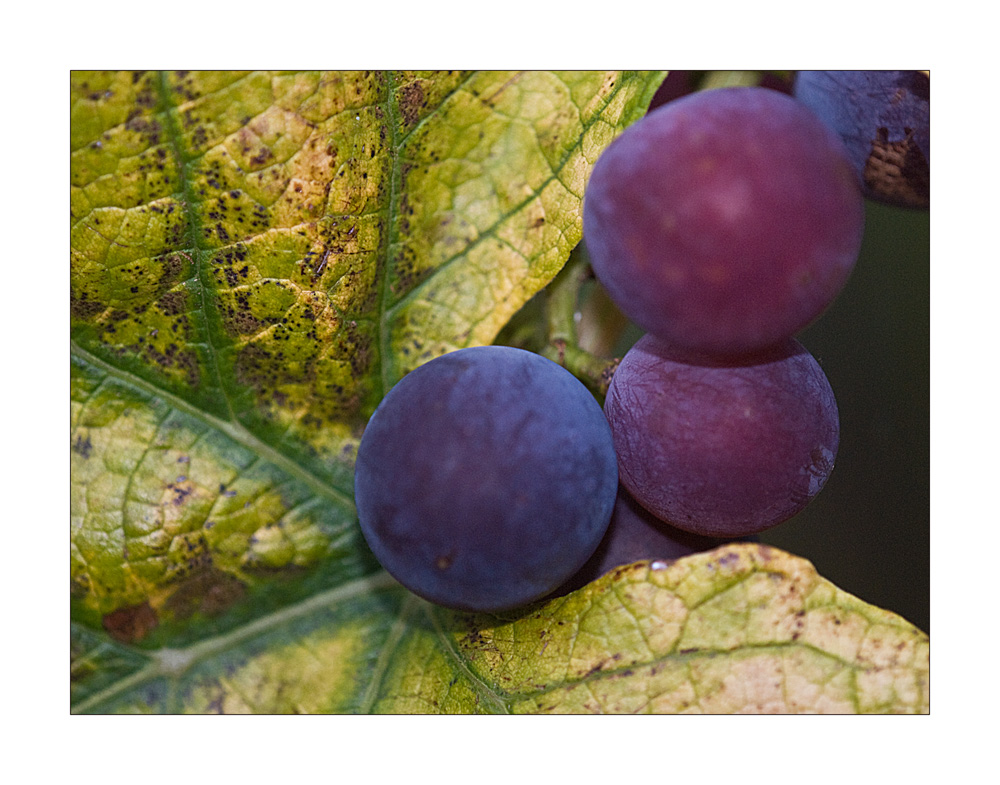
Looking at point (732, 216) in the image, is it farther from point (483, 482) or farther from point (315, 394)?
point (315, 394)

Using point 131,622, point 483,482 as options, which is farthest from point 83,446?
point 483,482

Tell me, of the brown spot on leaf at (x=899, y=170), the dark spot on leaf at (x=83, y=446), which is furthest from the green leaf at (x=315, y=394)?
the brown spot on leaf at (x=899, y=170)

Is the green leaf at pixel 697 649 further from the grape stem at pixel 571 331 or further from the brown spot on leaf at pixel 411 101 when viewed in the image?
the brown spot on leaf at pixel 411 101

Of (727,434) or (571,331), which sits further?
(571,331)

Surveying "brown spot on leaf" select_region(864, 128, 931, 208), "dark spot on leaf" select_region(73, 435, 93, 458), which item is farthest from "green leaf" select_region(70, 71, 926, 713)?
"brown spot on leaf" select_region(864, 128, 931, 208)

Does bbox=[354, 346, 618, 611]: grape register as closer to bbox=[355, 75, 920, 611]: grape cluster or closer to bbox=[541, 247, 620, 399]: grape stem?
bbox=[355, 75, 920, 611]: grape cluster
